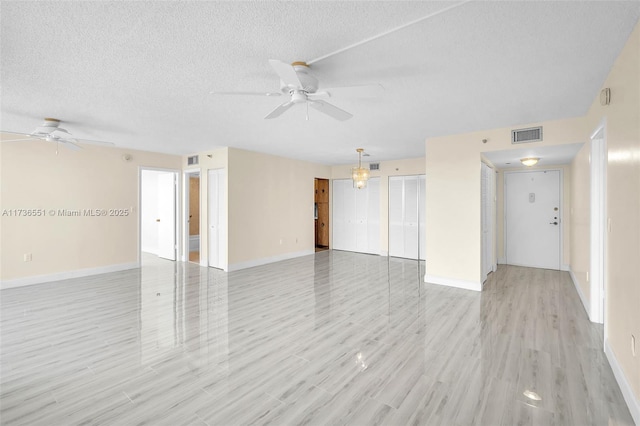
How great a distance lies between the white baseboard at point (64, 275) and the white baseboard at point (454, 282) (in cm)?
598

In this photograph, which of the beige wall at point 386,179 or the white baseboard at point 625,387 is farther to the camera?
the beige wall at point 386,179

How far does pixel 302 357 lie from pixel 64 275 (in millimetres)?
5361

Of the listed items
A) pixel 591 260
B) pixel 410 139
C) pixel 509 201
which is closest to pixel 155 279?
pixel 410 139

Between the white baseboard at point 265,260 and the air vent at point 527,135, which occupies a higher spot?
the air vent at point 527,135

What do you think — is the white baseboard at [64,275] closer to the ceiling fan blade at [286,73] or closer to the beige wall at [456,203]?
the ceiling fan blade at [286,73]

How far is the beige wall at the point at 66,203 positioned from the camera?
5086 millimetres

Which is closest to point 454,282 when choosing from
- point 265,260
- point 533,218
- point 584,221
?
point 584,221

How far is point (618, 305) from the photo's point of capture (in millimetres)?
2336

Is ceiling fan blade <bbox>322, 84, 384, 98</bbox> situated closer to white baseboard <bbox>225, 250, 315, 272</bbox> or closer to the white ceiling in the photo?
the white ceiling

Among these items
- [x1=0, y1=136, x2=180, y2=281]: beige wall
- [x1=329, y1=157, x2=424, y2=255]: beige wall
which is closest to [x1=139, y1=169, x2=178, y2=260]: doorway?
[x1=0, y1=136, x2=180, y2=281]: beige wall

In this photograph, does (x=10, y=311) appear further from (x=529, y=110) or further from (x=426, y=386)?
(x=529, y=110)

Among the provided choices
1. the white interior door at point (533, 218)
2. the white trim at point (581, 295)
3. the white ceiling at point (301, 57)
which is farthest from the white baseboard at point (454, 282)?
the white interior door at point (533, 218)

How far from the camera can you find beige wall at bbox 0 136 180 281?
16.7ft

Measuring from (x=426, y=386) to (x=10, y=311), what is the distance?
16.6ft
